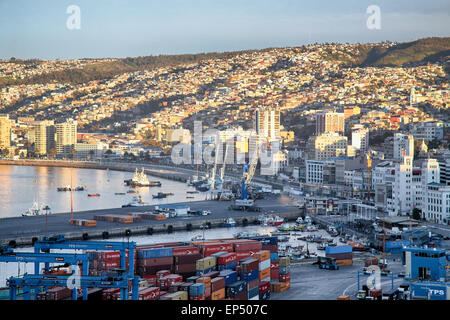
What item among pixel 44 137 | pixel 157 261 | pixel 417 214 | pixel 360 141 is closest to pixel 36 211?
pixel 417 214

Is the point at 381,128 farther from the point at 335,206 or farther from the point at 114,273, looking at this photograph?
the point at 114,273

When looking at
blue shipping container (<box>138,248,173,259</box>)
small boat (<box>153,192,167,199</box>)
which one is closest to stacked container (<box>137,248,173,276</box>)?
blue shipping container (<box>138,248,173,259</box>)

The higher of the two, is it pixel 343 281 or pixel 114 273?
pixel 114 273

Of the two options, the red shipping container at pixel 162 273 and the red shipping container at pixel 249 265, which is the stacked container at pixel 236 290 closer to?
the red shipping container at pixel 249 265

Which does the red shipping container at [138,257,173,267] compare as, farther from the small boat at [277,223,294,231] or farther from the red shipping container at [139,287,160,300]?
the small boat at [277,223,294,231]

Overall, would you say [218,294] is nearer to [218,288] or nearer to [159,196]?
[218,288]

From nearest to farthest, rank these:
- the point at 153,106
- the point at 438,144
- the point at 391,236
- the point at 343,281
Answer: the point at 343,281 < the point at 391,236 < the point at 438,144 < the point at 153,106
